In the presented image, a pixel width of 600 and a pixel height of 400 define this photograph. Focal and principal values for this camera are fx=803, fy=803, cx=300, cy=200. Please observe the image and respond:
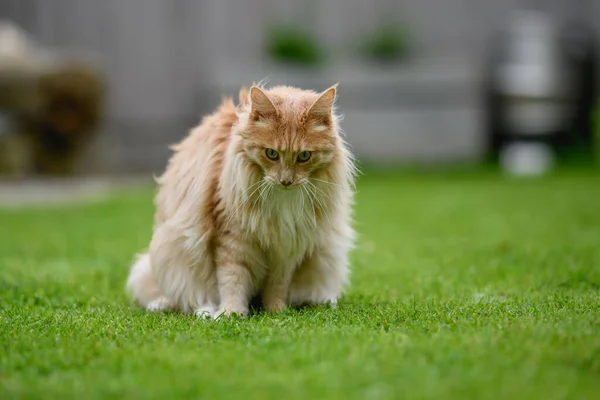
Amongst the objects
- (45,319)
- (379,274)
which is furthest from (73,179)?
(45,319)

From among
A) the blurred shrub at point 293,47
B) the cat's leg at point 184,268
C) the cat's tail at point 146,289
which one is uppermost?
the blurred shrub at point 293,47

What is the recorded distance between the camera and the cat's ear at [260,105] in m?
3.02

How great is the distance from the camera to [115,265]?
15.3 ft

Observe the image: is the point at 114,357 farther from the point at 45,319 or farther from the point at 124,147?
the point at 124,147

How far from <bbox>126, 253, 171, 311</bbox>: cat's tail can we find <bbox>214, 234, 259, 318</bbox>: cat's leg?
1.13 feet

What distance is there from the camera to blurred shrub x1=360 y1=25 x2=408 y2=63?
10.2 meters

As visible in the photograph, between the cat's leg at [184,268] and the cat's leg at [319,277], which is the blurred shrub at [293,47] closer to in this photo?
the cat's leg at [319,277]

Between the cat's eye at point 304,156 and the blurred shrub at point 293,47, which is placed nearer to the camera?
the cat's eye at point 304,156

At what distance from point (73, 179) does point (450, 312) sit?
258 inches

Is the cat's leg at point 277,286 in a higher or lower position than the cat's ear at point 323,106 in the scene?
lower

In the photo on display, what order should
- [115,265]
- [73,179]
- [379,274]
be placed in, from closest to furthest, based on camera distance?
[379,274], [115,265], [73,179]

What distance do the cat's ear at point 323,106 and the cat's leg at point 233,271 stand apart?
1.88ft

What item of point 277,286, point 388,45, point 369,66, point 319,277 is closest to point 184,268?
point 277,286

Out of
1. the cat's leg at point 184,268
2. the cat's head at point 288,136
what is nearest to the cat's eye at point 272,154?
the cat's head at point 288,136
